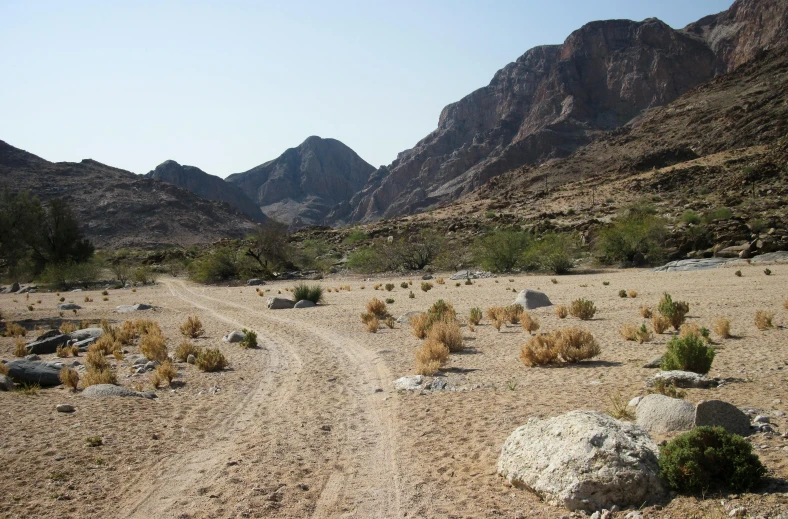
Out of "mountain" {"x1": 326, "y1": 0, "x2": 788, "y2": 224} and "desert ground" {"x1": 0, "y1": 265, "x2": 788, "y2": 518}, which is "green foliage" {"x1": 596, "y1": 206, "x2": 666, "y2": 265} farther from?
"mountain" {"x1": 326, "y1": 0, "x2": 788, "y2": 224}

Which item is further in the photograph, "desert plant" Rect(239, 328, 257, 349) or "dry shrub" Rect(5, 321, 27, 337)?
"dry shrub" Rect(5, 321, 27, 337)

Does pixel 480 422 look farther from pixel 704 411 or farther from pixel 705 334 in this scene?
pixel 705 334

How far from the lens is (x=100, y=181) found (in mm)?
111375

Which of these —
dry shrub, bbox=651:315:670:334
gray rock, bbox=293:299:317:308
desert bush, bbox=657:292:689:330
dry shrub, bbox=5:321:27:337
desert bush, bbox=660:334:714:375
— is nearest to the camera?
desert bush, bbox=660:334:714:375

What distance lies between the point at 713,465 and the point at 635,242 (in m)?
34.6

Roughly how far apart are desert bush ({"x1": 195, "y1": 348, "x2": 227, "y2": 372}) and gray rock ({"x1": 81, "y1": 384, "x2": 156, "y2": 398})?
8.14 feet

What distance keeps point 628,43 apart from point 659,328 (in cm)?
15826

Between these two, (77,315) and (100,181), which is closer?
(77,315)

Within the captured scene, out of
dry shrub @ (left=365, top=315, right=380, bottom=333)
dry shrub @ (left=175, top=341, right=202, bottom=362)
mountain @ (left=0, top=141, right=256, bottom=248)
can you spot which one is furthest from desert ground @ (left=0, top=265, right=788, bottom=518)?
mountain @ (left=0, top=141, right=256, bottom=248)

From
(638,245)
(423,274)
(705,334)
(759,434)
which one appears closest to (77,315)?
(423,274)

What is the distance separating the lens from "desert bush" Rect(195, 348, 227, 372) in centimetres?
1209

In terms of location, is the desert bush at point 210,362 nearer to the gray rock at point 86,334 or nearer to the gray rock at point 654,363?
the gray rock at point 86,334

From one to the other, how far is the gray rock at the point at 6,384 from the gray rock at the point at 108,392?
55.1 inches

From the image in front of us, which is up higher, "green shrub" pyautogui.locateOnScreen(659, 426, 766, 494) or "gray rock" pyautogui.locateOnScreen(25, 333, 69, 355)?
"green shrub" pyautogui.locateOnScreen(659, 426, 766, 494)
